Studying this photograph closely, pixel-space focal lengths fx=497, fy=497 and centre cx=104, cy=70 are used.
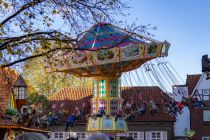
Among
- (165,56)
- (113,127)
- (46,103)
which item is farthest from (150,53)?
(46,103)

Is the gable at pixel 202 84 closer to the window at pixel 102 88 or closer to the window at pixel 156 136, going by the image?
the window at pixel 156 136

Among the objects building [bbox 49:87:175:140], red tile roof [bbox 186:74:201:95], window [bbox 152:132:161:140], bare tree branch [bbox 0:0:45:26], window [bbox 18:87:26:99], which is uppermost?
red tile roof [bbox 186:74:201:95]

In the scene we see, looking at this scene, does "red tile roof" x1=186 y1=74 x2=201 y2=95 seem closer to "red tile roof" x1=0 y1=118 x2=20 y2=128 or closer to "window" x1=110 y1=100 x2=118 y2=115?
"window" x1=110 y1=100 x2=118 y2=115

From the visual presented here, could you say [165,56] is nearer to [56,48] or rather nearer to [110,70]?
[110,70]

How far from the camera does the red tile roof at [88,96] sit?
148ft

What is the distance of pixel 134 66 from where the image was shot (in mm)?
33312

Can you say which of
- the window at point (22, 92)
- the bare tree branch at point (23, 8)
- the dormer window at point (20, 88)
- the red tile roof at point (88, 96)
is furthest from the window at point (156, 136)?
the bare tree branch at point (23, 8)

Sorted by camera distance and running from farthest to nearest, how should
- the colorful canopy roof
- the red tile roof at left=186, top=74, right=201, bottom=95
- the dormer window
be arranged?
the red tile roof at left=186, top=74, right=201, bottom=95 < the dormer window < the colorful canopy roof

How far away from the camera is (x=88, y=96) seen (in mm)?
47250

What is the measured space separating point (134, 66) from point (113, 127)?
4318mm

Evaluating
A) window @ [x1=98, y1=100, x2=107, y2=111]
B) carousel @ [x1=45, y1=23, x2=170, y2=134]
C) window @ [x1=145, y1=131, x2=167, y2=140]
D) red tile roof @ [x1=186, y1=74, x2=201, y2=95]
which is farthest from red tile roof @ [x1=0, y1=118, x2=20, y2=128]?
red tile roof @ [x1=186, y1=74, x2=201, y2=95]

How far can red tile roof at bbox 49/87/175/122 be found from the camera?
148ft

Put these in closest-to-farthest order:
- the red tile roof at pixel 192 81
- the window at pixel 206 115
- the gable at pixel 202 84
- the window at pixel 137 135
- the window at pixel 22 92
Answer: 1. the window at pixel 22 92
2. the window at pixel 137 135
3. the window at pixel 206 115
4. the gable at pixel 202 84
5. the red tile roof at pixel 192 81

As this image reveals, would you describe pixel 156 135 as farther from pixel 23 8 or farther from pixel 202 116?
pixel 23 8
